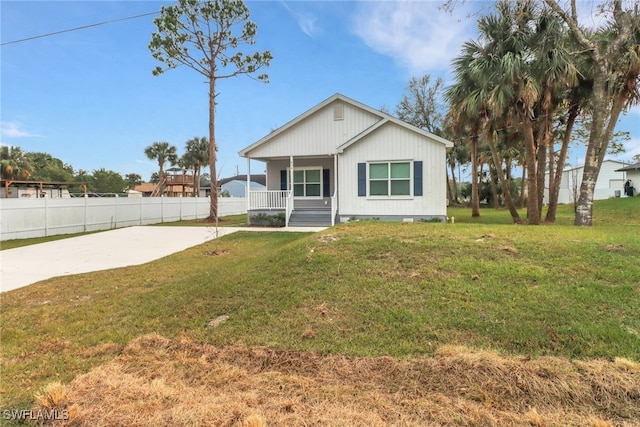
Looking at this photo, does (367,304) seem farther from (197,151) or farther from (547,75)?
(197,151)

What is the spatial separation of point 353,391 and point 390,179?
11.8m

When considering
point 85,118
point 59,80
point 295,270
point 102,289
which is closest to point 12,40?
point 59,80

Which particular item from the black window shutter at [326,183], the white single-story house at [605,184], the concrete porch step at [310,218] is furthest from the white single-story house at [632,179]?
the concrete porch step at [310,218]

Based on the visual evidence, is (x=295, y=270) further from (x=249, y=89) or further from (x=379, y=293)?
(x=249, y=89)

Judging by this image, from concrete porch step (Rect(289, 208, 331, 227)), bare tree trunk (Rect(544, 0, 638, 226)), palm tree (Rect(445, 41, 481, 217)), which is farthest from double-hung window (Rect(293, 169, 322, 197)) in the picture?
bare tree trunk (Rect(544, 0, 638, 226))

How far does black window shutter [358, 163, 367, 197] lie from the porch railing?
3.53 meters

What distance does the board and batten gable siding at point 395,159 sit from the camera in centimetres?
1341

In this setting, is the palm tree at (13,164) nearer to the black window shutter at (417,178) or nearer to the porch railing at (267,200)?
the porch railing at (267,200)

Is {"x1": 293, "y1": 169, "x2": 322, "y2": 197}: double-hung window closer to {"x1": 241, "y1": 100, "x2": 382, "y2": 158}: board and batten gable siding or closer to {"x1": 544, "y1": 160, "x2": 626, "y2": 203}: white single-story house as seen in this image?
{"x1": 241, "y1": 100, "x2": 382, "y2": 158}: board and batten gable siding

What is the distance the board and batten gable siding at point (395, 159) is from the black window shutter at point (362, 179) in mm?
156

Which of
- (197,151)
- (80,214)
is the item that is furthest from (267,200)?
(197,151)

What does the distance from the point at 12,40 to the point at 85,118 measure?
1761cm

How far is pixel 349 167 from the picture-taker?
14.5 m

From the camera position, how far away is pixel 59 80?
15797 millimetres
